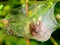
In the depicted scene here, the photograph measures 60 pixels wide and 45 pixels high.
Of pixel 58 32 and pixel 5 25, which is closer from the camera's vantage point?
pixel 5 25

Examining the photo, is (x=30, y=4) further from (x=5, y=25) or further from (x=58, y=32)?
(x=58, y=32)

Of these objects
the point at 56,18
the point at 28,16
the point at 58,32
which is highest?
the point at 28,16

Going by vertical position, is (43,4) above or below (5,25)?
above

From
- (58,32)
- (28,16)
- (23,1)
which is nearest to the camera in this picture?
(28,16)

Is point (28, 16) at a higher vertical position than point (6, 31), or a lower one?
higher

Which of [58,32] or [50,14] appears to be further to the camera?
[58,32]

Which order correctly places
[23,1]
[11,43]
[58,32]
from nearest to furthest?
[23,1] → [11,43] → [58,32]

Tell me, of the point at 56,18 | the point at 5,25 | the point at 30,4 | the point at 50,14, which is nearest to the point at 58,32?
the point at 56,18

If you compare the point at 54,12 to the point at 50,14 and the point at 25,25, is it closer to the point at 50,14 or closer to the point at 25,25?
the point at 50,14

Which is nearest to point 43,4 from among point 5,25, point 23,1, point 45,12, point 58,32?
point 45,12
